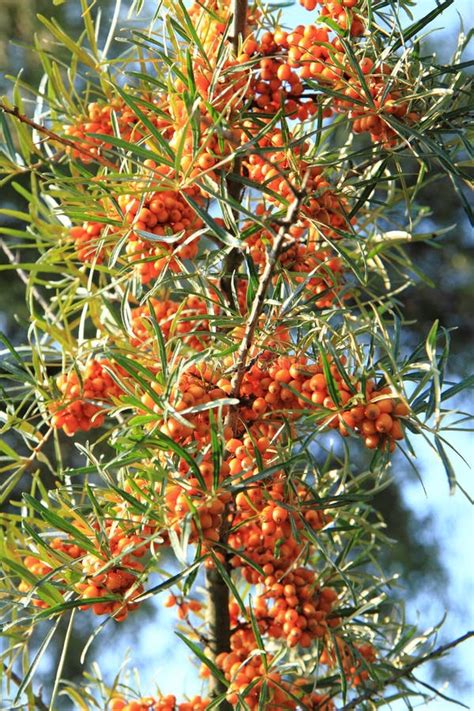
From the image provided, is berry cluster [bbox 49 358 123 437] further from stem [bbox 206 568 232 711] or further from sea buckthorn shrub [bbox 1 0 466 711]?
stem [bbox 206 568 232 711]

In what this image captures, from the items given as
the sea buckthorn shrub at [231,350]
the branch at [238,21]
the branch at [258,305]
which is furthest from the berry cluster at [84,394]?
the branch at [238,21]

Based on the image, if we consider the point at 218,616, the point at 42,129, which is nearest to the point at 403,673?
the point at 218,616

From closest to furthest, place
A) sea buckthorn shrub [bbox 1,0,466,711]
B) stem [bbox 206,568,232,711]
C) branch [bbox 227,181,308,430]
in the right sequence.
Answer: branch [bbox 227,181,308,430], sea buckthorn shrub [bbox 1,0,466,711], stem [bbox 206,568,232,711]

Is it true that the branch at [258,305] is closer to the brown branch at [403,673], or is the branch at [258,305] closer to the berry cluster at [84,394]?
the berry cluster at [84,394]

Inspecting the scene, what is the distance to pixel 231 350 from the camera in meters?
0.61

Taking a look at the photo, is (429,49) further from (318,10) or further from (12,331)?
(318,10)

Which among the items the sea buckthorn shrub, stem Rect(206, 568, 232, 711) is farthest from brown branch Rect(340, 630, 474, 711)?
stem Rect(206, 568, 232, 711)

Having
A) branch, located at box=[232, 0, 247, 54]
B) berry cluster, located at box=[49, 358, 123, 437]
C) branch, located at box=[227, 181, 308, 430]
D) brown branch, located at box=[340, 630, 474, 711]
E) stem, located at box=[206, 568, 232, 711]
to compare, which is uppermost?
branch, located at box=[232, 0, 247, 54]

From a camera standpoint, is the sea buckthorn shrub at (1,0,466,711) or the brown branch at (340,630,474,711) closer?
the sea buckthorn shrub at (1,0,466,711)

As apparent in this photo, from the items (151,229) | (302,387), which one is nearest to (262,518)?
(302,387)

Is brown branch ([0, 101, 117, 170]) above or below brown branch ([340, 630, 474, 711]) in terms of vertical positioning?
above

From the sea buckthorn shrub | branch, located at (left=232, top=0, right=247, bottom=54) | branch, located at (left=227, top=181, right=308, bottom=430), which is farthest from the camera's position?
branch, located at (left=232, top=0, right=247, bottom=54)

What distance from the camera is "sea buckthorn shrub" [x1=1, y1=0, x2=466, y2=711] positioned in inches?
23.2

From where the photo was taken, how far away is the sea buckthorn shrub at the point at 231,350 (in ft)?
1.93
